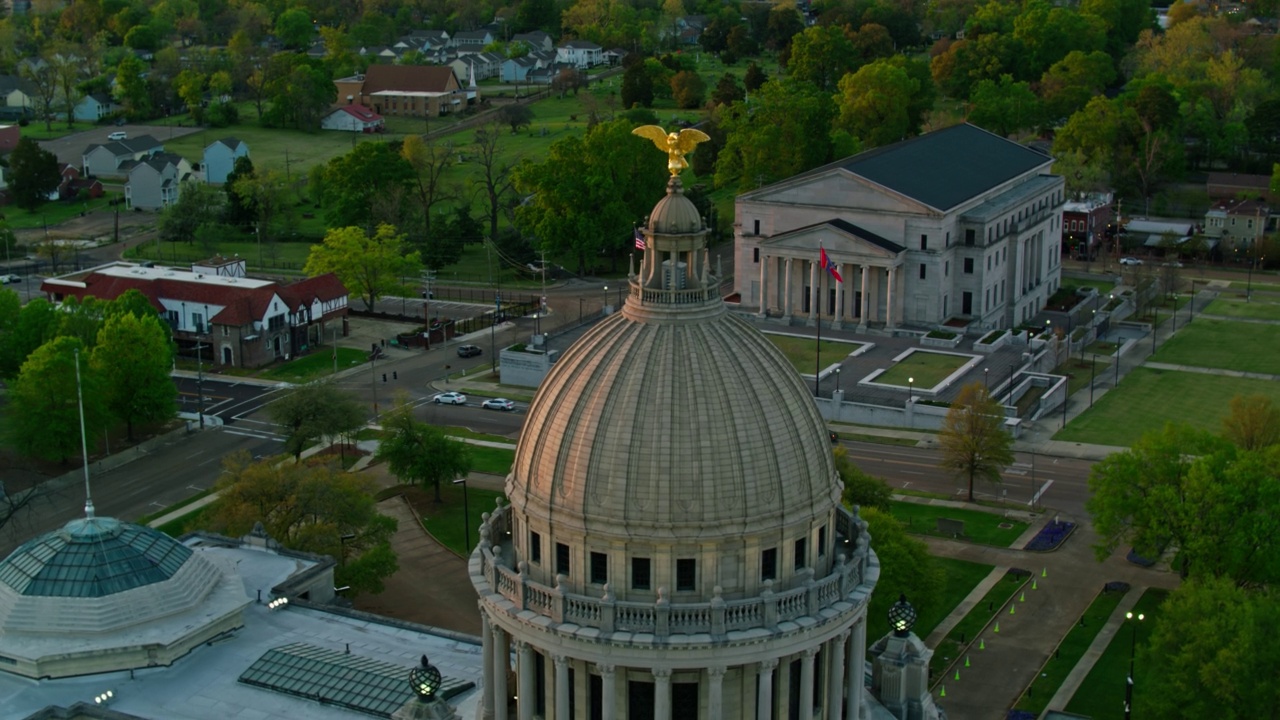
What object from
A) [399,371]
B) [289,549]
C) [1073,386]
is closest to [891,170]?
[1073,386]

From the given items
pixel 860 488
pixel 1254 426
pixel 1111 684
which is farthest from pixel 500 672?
pixel 1254 426

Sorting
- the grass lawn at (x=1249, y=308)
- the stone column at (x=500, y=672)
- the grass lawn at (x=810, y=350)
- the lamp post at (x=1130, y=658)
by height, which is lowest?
the lamp post at (x=1130, y=658)

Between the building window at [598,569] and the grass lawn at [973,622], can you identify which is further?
the grass lawn at [973,622]

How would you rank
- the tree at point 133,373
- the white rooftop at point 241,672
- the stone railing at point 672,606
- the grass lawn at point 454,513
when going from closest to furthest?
the stone railing at point 672,606
the white rooftop at point 241,672
the grass lawn at point 454,513
the tree at point 133,373

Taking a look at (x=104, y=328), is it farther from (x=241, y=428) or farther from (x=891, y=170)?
(x=891, y=170)

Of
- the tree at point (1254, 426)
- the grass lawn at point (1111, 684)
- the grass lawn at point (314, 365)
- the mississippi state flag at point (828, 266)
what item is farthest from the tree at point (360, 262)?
the grass lawn at point (1111, 684)

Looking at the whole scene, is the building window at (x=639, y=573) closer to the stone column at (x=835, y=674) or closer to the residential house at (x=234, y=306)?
the stone column at (x=835, y=674)

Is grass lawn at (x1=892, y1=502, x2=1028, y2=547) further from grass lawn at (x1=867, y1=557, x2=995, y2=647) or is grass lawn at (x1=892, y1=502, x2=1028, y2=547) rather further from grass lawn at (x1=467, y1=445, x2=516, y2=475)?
grass lawn at (x1=467, y1=445, x2=516, y2=475)
